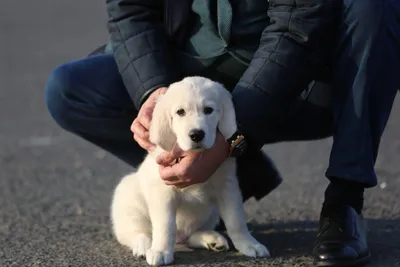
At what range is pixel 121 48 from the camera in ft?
13.1

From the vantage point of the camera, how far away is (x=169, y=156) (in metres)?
3.46

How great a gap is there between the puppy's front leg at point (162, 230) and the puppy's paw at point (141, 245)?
12cm

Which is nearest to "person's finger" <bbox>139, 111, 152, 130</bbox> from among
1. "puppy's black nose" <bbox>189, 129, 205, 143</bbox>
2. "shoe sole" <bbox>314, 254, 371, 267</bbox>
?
"puppy's black nose" <bbox>189, 129, 205, 143</bbox>

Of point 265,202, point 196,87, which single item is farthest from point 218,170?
point 265,202

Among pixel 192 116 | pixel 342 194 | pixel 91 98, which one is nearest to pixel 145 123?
pixel 192 116

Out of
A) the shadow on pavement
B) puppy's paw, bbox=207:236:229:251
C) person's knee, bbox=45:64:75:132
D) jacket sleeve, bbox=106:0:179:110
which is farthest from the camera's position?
person's knee, bbox=45:64:75:132

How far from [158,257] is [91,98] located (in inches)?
39.1

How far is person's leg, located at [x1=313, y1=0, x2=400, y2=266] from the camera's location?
3467 mm

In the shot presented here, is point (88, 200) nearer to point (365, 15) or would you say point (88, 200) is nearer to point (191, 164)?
point (191, 164)

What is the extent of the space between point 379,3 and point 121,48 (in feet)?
3.82

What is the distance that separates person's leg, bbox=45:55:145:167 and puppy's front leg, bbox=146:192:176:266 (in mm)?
722

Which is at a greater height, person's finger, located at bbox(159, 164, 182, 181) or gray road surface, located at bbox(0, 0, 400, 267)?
person's finger, located at bbox(159, 164, 182, 181)

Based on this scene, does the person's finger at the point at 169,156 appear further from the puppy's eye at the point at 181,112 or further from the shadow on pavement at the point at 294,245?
the shadow on pavement at the point at 294,245

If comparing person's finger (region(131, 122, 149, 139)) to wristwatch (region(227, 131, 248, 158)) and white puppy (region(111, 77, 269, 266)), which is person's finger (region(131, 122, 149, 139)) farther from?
wristwatch (region(227, 131, 248, 158))
